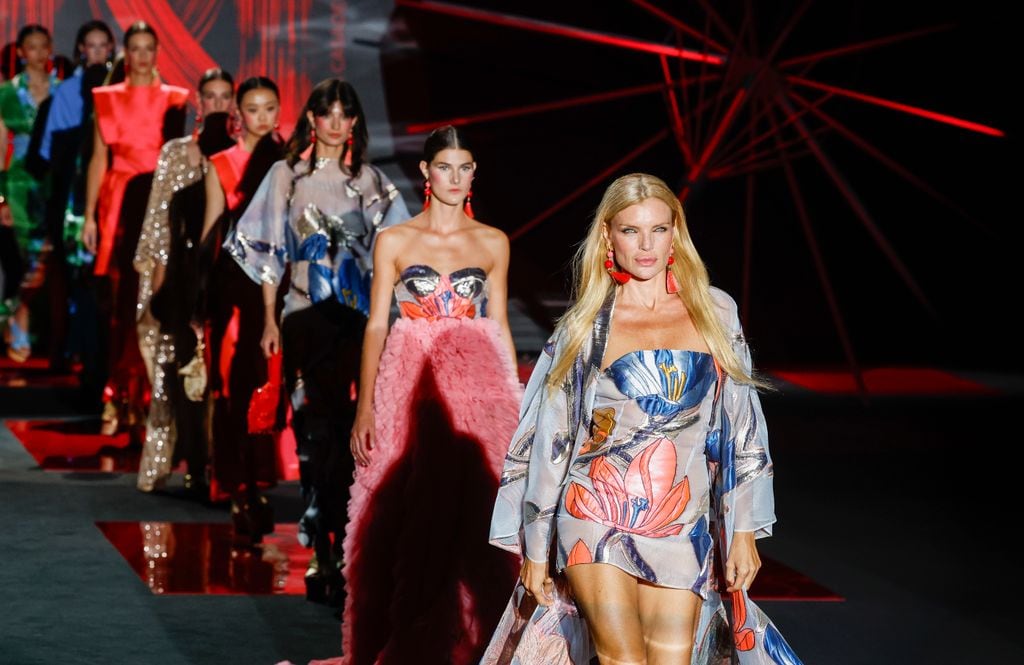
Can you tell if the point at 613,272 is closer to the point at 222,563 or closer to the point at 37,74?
the point at 222,563

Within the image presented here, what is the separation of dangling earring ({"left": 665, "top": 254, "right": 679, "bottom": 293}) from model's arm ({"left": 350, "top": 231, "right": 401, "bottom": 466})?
1.21 meters

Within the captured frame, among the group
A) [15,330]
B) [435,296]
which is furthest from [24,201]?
[435,296]

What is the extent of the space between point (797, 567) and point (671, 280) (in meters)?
2.73

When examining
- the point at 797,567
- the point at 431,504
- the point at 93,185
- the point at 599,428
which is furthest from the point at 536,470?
the point at 93,185

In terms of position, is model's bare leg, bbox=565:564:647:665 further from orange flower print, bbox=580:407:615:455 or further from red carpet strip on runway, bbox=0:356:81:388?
red carpet strip on runway, bbox=0:356:81:388

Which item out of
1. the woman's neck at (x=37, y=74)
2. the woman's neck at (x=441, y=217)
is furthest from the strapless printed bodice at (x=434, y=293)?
the woman's neck at (x=37, y=74)

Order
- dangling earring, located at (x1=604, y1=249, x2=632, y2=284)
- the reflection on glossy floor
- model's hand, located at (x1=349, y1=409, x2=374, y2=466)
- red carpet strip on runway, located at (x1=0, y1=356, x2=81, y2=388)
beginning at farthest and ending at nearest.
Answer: red carpet strip on runway, located at (x1=0, y1=356, x2=81, y2=388) < the reflection on glossy floor < model's hand, located at (x1=349, y1=409, x2=374, y2=466) < dangling earring, located at (x1=604, y1=249, x2=632, y2=284)

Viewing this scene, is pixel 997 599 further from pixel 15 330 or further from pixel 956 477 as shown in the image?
pixel 15 330

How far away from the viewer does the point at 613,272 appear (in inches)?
133

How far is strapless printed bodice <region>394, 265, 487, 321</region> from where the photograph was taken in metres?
4.50

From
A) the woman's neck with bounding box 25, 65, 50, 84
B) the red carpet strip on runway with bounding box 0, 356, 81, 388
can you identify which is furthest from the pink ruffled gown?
the woman's neck with bounding box 25, 65, 50, 84

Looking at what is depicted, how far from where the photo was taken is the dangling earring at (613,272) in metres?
3.35

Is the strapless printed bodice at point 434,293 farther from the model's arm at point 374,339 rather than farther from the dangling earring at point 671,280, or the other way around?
the dangling earring at point 671,280

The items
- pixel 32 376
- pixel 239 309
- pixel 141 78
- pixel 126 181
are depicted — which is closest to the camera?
pixel 239 309
